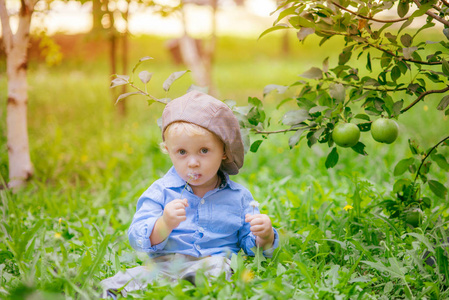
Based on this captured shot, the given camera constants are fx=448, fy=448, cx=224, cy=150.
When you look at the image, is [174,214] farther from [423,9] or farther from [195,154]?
[423,9]

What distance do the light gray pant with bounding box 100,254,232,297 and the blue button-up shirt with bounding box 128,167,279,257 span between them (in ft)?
0.11

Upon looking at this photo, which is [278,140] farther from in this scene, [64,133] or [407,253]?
[407,253]

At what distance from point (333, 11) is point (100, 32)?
11.6 ft

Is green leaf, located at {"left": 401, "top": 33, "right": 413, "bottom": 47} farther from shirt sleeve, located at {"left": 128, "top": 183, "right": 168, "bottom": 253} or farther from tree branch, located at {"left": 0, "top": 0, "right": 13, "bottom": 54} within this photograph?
tree branch, located at {"left": 0, "top": 0, "right": 13, "bottom": 54}

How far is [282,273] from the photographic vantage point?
177cm

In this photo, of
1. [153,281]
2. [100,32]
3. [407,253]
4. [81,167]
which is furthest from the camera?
[100,32]

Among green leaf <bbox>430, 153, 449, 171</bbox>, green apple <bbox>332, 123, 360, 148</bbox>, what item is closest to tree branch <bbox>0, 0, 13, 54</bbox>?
green apple <bbox>332, 123, 360, 148</bbox>

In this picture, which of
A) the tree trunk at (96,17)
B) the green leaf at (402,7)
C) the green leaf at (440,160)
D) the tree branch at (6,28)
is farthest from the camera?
the tree trunk at (96,17)

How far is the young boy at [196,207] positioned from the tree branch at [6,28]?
1.63 metres

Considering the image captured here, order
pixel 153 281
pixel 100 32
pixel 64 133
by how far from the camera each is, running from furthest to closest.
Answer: pixel 100 32
pixel 64 133
pixel 153 281

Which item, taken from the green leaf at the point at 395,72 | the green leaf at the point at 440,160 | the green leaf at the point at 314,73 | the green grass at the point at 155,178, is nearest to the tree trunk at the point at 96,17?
the green grass at the point at 155,178

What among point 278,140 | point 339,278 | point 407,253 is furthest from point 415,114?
point 339,278

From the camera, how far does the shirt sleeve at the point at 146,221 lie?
5.91 feet

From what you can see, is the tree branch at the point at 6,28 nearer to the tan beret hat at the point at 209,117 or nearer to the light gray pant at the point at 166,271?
the tan beret hat at the point at 209,117
